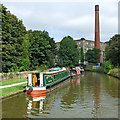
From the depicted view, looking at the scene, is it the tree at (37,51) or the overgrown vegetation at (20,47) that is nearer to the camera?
the overgrown vegetation at (20,47)

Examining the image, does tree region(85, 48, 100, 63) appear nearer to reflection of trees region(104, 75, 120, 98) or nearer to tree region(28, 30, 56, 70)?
tree region(28, 30, 56, 70)

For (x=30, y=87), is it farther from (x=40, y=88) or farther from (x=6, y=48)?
(x=6, y=48)

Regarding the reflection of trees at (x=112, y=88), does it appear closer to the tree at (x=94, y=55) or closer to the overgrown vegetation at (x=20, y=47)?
the overgrown vegetation at (x=20, y=47)

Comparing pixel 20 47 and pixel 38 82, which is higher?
pixel 20 47

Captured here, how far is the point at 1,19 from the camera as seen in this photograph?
25406 mm

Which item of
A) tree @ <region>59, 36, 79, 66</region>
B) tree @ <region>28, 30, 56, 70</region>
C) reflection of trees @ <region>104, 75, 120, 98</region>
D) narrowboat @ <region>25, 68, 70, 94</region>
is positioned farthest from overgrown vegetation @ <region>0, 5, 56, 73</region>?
reflection of trees @ <region>104, 75, 120, 98</region>

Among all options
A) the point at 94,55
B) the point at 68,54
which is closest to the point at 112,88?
the point at 68,54

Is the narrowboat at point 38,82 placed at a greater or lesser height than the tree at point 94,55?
lesser

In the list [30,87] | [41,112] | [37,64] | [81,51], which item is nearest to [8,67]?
[30,87]

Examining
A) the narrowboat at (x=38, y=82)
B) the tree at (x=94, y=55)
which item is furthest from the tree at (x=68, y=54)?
the narrowboat at (x=38, y=82)

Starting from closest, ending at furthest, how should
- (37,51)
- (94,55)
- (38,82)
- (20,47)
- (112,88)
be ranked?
(38,82) < (112,88) < (20,47) < (37,51) < (94,55)

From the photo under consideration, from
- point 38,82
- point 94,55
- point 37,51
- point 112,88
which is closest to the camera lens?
point 38,82

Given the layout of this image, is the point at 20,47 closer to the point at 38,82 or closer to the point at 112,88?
the point at 38,82

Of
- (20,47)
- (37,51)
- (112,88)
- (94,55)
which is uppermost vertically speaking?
(94,55)
